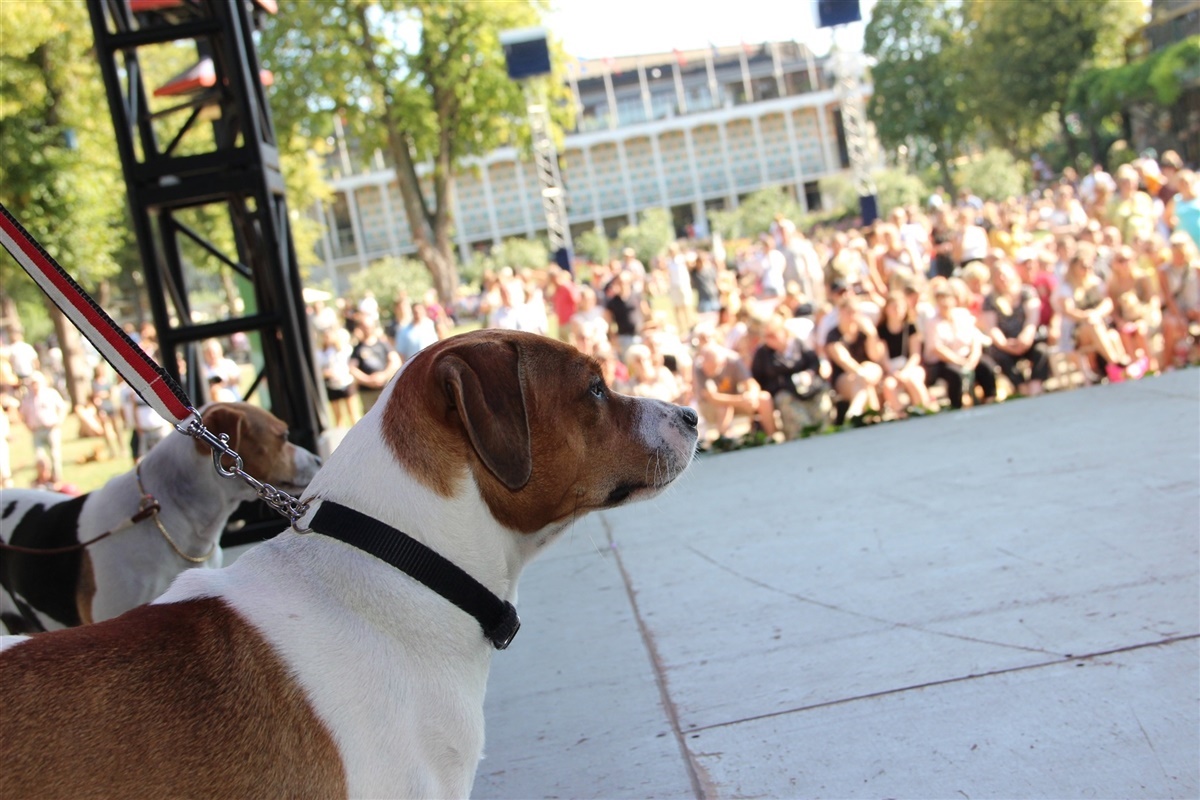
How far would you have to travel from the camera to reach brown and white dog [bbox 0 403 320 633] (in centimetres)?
413

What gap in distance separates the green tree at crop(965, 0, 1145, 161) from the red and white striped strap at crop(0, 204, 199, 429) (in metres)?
59.6

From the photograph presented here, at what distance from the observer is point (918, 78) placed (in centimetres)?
7256

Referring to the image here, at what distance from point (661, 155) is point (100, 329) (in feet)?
320

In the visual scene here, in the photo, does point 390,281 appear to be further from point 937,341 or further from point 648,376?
point 937,341

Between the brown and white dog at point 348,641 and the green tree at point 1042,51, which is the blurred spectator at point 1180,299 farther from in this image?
the green tree at point 1042,51

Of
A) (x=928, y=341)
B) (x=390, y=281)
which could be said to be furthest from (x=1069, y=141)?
(x=928, y=341)

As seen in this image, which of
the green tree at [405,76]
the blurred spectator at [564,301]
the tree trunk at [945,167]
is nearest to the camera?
the blurred spectator at [564,301]

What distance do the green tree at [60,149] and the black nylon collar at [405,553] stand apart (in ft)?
73.4

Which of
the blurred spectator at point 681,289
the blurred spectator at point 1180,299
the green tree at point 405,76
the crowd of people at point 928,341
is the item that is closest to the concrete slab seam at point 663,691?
the crowd of people at point 928,341

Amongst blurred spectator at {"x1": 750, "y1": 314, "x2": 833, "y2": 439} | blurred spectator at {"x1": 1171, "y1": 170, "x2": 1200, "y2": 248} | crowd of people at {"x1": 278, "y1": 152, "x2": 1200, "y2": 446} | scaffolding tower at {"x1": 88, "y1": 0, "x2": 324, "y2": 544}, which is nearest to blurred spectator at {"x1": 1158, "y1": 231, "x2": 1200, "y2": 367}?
crowd of people at {"x1": 278, "y1": 152, "x2": 1200, "y2": 446}

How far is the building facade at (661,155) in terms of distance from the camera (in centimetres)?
9312

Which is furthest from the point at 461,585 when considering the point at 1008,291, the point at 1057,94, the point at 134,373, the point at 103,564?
the point at 1057,94

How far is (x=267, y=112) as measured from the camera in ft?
22.2

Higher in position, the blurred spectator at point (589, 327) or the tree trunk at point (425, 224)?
the tree trunk at point (425, 224)
